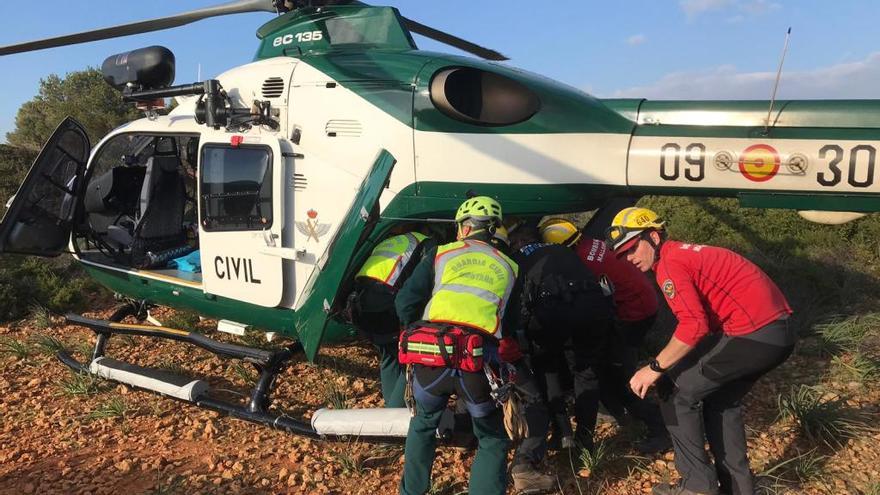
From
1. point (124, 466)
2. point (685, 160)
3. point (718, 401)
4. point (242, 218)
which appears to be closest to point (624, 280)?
point (685, 160)

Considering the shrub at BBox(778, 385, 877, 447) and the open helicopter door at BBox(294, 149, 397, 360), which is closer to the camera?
the open helicopter door at BBox(294, 149, 397, 360)

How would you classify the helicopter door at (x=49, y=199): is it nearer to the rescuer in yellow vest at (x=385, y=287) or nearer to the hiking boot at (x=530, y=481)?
the rescuer in yellow vest at (x=385, y=287)

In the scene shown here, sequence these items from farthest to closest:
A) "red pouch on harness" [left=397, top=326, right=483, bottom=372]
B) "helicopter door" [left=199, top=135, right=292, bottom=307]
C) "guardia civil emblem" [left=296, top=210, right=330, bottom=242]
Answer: "helicopter door" [left=199, top=135, right=292, bottom=307] < "guardia civil emblem" [left=296, top=210, right=330, bottom=242] < "red pouch on harness" [left=397, top=326, right=483, bottom=372]

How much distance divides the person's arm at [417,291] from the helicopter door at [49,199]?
393 centimetres

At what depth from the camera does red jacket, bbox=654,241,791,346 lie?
3125 millimetres

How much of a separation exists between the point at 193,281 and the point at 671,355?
4076mm

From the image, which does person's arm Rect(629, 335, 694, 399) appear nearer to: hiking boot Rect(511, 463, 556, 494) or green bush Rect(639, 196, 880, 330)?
hiking boot Rect(511, 463, 556, 494)

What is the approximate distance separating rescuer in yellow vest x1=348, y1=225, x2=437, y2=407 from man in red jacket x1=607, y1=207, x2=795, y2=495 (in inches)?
55.7

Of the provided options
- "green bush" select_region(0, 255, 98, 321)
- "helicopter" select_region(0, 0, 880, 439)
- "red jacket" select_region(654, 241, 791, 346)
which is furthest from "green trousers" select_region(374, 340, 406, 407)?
"green bush" select_region(0, 255, 98, 321)

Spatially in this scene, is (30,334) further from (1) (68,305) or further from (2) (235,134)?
(2) (235,134)

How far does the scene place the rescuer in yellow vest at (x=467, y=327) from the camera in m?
3.09

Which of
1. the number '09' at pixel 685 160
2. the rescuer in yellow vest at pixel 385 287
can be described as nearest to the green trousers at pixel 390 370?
the rescuer in yellow vest at pixel 385 287

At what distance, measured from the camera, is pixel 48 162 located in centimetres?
531

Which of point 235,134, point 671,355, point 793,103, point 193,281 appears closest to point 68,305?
point 193,281
